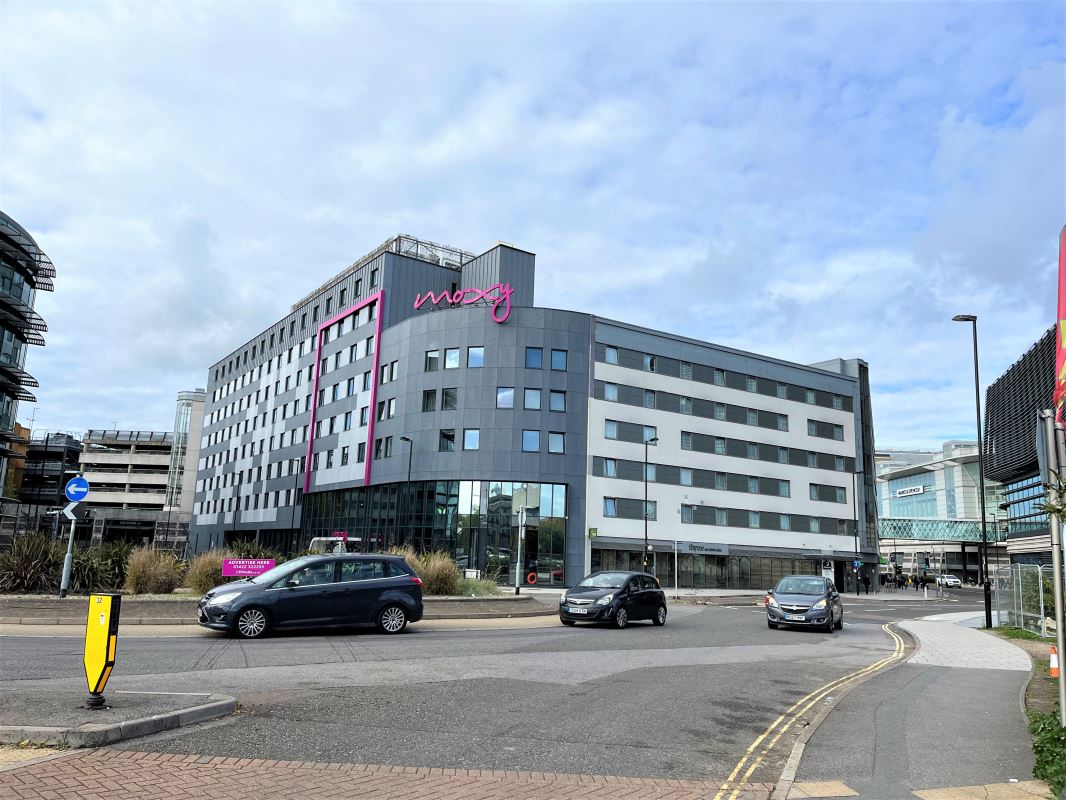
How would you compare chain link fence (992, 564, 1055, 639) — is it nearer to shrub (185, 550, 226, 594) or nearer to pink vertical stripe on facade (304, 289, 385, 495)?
shrub (185, 550, 226, 594)

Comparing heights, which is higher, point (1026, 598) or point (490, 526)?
point (490, 526)

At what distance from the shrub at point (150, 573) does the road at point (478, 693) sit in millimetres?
6215

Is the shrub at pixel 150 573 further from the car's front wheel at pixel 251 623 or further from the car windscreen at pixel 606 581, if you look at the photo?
the car windscreen at pixel 606 581

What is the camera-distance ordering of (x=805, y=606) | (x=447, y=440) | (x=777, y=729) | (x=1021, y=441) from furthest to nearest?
(x=1021, y=441), (x=447, y=440), (x=805, y=606), (x=777, y=729)

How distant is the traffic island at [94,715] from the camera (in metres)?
6.38

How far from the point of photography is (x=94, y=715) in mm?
6965

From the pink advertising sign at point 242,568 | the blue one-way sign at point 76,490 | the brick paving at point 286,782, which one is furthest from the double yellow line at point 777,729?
the blue one-way sign at point 76,490

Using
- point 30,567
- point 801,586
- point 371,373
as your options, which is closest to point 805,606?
point 801,586

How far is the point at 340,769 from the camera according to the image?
20.7 feet

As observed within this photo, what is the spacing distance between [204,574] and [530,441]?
28563mm

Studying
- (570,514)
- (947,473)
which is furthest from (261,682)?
(947,473)

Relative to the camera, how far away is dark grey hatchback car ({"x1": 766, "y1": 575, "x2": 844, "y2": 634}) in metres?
22.3

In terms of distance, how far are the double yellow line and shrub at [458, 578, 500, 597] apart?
1410 centimetres

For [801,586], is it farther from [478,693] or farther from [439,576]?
[478,693]
